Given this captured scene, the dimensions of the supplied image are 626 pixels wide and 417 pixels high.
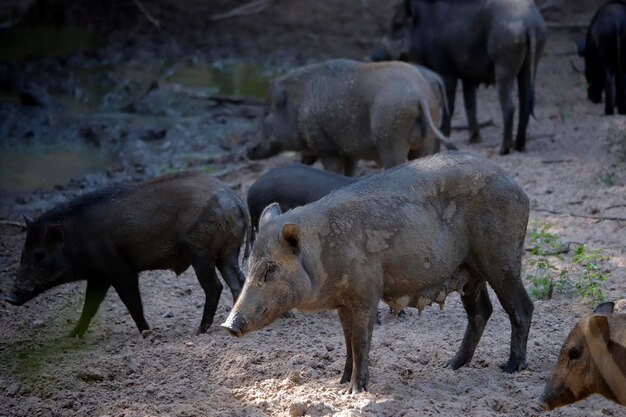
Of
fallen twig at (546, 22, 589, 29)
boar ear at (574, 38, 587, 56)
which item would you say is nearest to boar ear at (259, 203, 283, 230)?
boar ear at (574, 38, 587, 56)

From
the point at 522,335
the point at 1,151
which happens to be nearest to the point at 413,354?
the point at 522,335

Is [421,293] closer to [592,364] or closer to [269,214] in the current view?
[269,214]

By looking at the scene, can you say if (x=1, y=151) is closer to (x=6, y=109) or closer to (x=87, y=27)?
(x=6, y=109)

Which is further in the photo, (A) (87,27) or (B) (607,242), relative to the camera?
(A) (87,27)

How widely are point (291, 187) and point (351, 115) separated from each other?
2.39 metres

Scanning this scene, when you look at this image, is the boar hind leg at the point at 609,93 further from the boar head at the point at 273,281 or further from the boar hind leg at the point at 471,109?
the boar head at the point at 273,281

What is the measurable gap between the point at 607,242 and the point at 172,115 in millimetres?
8173

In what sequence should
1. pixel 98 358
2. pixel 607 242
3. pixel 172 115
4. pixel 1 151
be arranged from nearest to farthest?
pixel 98 358
pixel 607 242
pixel 1 151
pixel 172 115

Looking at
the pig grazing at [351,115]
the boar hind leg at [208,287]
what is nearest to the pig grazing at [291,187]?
the boar hind leg at [208,287]

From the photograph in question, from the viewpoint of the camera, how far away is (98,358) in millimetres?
7344

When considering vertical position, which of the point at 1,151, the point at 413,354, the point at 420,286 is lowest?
the point at 1,151

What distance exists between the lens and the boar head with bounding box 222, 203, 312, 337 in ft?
18.5

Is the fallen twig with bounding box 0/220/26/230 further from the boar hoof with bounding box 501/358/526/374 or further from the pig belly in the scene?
the boar hoof with bounding box 501/358/526/374

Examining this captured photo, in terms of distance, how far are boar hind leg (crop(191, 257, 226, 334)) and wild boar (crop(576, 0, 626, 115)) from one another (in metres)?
7.45
